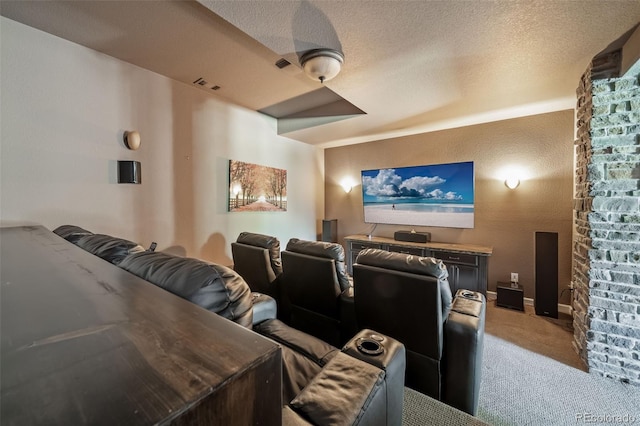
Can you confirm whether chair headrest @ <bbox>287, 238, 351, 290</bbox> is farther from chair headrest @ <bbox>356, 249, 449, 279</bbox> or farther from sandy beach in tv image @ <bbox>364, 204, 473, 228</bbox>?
sandy beach in tv image @ <bbox>364, 204, 473, 228</bbox>

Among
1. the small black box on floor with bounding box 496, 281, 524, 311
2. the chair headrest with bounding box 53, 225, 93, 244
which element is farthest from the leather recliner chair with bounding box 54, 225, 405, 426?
the small black box on floor with bounding box 496, 281, 524, 311

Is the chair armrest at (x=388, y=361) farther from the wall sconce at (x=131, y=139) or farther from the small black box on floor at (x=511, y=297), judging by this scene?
the small black box on floor at (x=511, y=297)

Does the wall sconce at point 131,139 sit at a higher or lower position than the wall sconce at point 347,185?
higher

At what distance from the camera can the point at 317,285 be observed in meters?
2.03

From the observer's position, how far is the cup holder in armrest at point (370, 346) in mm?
910

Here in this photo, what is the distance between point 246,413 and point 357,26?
6.64ft

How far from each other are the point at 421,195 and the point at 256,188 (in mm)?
2626

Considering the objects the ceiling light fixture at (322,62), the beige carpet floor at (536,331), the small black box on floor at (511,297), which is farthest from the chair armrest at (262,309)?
the small black box on floor at (511,297)

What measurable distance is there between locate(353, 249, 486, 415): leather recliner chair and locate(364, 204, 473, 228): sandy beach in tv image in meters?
2.34

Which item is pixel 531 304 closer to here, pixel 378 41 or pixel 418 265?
pixel 418 265

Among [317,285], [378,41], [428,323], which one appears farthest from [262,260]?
[378,41]

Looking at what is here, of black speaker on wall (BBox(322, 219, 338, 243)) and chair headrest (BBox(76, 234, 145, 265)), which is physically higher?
chair headrest (BBox(76, 234, 145, 265))

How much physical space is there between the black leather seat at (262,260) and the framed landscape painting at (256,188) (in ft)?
3.73

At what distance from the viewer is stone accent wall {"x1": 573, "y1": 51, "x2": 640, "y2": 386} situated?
187cm
